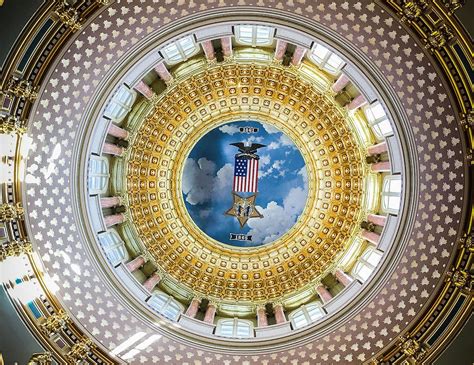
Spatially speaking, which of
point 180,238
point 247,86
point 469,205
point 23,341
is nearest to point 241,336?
point 180,238

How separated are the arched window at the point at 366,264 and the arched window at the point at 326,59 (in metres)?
8.88

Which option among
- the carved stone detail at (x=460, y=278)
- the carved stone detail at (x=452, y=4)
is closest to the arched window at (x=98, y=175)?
the carved stone detail at (x=452, y=4)

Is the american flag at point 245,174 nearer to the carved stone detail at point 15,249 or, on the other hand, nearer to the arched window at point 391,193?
the arched window at point 391,193

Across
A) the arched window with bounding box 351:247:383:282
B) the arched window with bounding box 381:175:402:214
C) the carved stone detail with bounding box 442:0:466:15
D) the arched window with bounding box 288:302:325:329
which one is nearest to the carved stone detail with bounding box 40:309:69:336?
the arched window with bounding box 288:302:325:329

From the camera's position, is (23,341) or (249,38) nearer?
(23,341)

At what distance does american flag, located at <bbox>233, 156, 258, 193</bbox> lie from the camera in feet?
77.3

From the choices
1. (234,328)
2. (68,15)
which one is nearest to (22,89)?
(68,15)

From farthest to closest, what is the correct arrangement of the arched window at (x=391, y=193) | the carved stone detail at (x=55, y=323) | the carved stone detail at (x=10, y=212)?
the arched window at (x=391, y=193)
the carved stone detail at (x=55, y=323)
the carved stone detail at (x=10, y=212)

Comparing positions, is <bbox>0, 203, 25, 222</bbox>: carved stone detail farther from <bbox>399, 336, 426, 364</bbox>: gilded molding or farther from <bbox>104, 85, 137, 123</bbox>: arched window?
<bbox>399, 336, 426, 364</bbox>: gilded molding

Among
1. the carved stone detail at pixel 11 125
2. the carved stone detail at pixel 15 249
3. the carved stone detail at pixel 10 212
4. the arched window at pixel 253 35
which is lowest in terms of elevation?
the carved stone detail at pixel 15 249

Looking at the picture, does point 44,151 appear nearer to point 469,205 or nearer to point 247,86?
point 247,86

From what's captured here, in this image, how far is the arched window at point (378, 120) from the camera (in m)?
19.5

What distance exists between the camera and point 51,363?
1795 centimetres

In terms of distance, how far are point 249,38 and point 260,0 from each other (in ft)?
13.3
